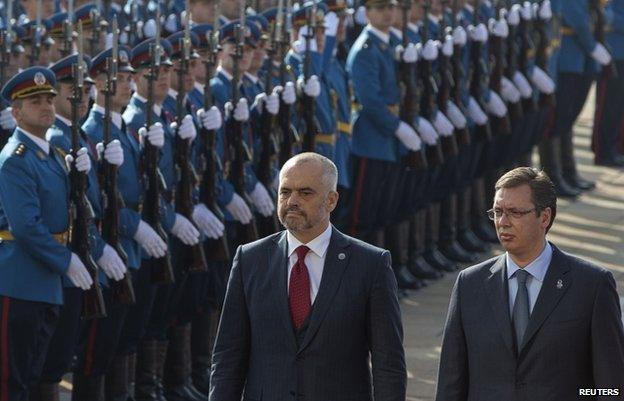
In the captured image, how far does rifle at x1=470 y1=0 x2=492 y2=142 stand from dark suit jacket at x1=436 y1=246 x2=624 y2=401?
25.2 feet

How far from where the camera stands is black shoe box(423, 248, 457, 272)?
12.8 metres

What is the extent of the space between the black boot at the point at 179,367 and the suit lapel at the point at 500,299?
393 centimetres

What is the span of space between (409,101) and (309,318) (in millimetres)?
6366

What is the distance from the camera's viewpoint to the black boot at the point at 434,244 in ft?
42.1

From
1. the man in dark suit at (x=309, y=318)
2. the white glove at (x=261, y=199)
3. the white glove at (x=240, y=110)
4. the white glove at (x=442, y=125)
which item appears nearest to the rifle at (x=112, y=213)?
the white glove at (x=240, y=110)

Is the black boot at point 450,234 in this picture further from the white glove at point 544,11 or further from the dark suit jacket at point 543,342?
the dark suit jacket at point 543,342

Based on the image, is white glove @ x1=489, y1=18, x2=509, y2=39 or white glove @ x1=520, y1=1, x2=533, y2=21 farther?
white glove @ x1=520, y1=1, x2=533, y2=21

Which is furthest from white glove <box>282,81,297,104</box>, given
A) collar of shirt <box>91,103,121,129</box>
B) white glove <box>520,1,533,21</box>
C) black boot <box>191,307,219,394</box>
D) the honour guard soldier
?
white glove <box>520,1,533,21</box>

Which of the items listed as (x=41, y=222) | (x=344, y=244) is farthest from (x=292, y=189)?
(x=41, y=222)

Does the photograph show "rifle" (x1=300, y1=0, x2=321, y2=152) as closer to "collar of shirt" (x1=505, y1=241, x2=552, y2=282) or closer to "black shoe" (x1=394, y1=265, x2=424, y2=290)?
"black shoe" (x1=394, y1=265, x2=424, y2=290)

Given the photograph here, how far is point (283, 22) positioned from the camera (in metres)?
11.7

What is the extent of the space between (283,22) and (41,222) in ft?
13.7

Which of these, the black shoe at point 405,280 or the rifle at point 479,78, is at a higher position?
the rifle at point 479,78

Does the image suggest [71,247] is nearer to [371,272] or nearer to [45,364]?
[45,364]
